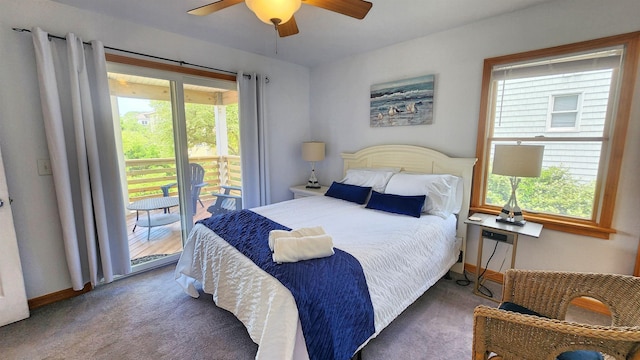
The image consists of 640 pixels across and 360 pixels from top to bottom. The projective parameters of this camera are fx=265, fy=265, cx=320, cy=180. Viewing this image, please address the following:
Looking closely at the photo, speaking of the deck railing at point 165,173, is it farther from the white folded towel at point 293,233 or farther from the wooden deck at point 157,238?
the white folded towel at point 293,233

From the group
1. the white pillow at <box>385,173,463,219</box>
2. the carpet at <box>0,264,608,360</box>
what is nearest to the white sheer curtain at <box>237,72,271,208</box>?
the carpet at <box>0,264,608,360</box>

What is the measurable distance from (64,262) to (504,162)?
3.86 m

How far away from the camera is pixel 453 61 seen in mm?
2668

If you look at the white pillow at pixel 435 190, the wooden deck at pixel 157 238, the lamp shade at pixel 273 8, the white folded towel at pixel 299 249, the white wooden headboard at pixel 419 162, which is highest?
the lamp shade at pixel 273 8

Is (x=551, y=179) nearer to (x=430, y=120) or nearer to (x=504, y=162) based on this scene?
(x=504, y=162)

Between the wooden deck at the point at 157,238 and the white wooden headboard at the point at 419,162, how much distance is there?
2.05 meters

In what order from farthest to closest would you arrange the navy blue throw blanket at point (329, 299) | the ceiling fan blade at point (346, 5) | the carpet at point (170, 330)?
the carpet at point (170, 330) < the ceiling fan blade at point (346, 5) < the navy blue throw blanket at point (329, 299)

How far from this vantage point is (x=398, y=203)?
2514mm

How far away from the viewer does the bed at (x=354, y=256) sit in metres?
1.29

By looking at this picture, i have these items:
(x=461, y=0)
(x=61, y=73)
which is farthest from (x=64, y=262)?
(x=461, y=0)

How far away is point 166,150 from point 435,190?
9.32 ft

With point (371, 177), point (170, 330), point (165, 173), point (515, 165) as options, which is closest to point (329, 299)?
point (170, 330)

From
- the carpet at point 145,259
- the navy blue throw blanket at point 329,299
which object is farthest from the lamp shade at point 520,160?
the carpet at point 145,259

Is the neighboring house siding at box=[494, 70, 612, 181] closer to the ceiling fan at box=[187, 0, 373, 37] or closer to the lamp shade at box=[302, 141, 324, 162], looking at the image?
the ceiling fan at box=[187, 0, 373, 37]
